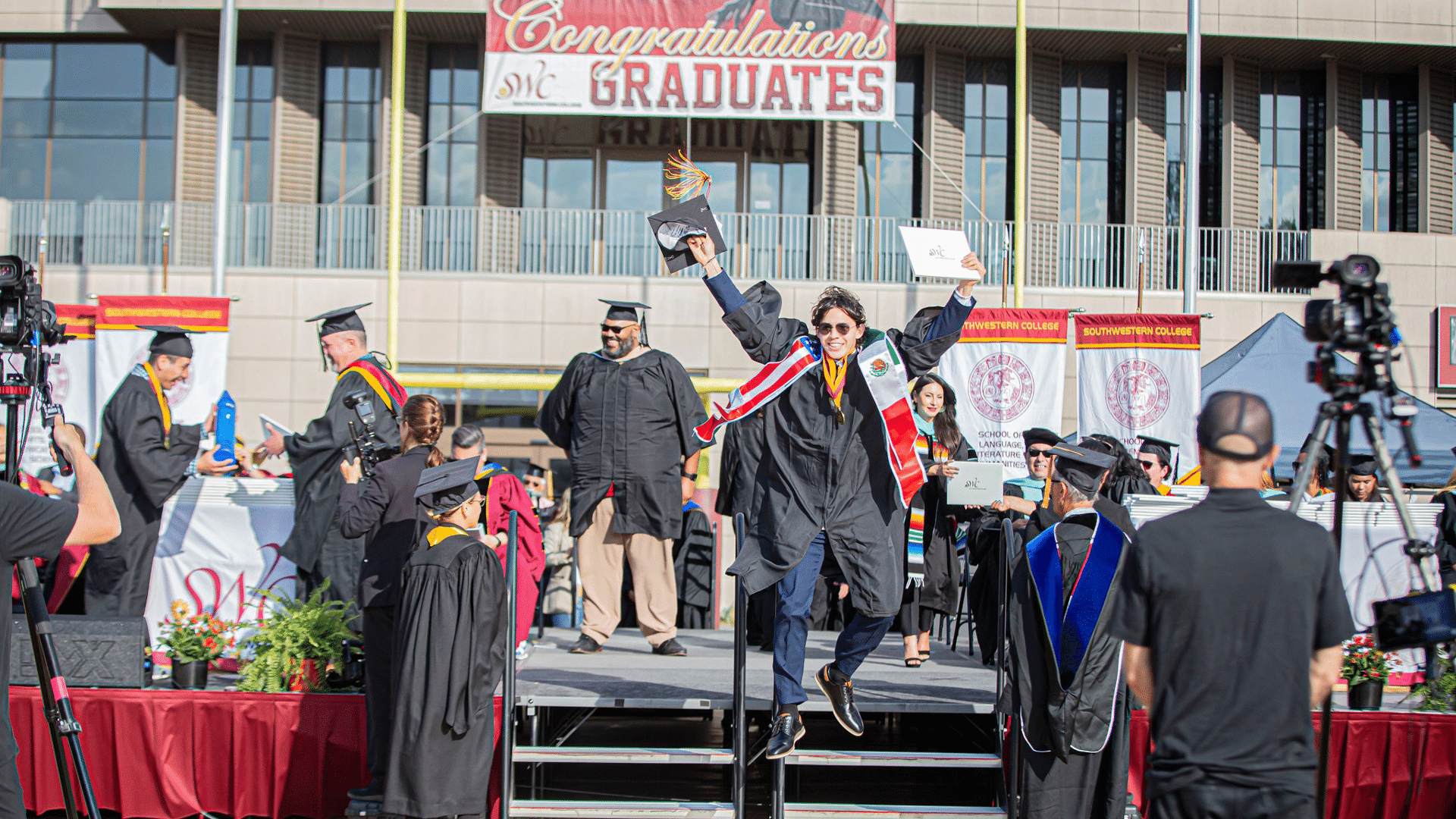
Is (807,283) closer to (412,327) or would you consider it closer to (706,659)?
(412,327)

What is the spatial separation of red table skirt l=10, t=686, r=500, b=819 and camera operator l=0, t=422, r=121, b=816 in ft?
7.39

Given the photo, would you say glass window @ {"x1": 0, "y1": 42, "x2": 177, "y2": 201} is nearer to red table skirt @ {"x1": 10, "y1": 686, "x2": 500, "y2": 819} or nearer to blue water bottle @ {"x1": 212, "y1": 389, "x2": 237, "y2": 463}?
blue water bottle @ {"x1": 212, "y1": 389, "x2": 237, "y2": 463}

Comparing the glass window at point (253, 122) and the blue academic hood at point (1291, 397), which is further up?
the glass window at point (253, 122)

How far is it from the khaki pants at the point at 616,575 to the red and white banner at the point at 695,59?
8068 mm

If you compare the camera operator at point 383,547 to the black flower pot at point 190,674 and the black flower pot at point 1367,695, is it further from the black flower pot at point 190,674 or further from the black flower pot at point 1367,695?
the black flower pot at point 1367,695

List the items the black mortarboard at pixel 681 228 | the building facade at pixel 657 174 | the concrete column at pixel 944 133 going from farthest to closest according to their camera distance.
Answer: the concrete column at pixel 944 133, the building facade at pixel 657 174, the black mortarboard at pixel 681 228

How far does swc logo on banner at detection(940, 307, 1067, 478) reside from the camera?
12.3 m

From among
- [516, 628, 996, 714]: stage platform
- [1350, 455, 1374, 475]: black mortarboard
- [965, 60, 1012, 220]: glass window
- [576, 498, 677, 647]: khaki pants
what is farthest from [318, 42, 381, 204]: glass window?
[1350, 455, 1374, 475]: black mortarboard

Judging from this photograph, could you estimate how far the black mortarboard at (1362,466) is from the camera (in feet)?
28.3

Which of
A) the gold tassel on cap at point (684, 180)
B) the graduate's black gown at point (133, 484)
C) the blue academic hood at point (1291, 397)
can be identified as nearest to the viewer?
the gold tassel on cap at point (684, 180)

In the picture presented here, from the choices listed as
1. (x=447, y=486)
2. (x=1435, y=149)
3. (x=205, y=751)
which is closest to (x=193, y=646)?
(x=205, y=751)

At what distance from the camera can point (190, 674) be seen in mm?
6059

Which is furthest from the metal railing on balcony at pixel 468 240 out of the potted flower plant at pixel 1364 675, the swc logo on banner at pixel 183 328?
the potted flower plant at pixel 1364 675

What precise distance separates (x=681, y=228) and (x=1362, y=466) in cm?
610
